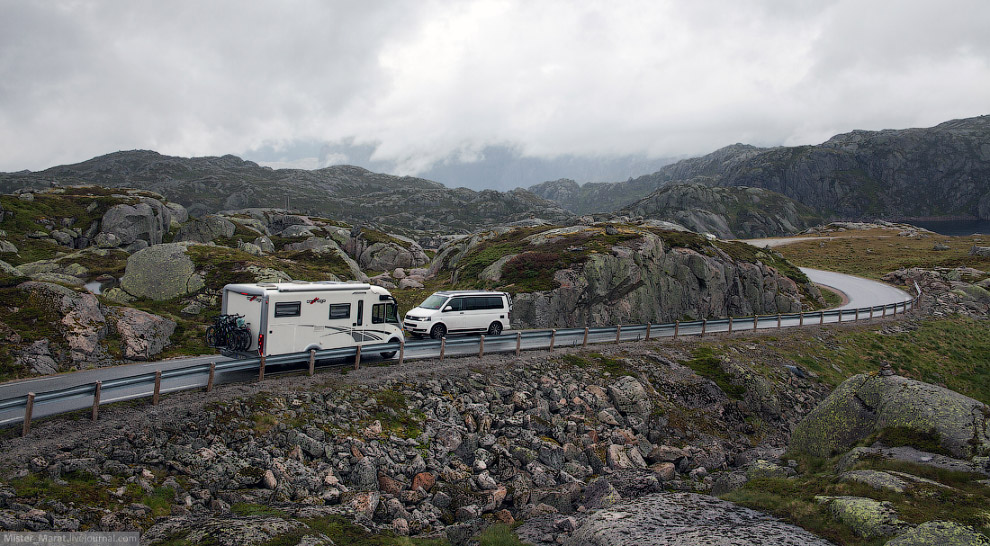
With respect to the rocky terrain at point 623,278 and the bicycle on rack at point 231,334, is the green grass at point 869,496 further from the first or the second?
the rocky terrain at point 623,278

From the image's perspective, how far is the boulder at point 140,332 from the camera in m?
24.0

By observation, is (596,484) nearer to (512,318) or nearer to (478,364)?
(478,364)

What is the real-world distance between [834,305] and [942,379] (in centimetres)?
2007

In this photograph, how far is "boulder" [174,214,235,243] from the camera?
6356cm

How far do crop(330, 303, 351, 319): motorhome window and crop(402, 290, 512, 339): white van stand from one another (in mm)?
5548

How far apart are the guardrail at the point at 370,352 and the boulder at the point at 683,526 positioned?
36.1 ft

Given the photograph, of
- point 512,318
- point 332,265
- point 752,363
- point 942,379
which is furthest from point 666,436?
point 332,265

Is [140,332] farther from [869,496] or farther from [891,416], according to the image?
[891,416]

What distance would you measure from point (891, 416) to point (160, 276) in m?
44.2

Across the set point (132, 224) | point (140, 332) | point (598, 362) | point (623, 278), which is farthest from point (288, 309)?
point (132, 224)

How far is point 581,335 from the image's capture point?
2688cm

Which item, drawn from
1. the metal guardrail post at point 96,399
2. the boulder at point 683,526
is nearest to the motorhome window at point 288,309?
the metal guardrail post at point 96,399

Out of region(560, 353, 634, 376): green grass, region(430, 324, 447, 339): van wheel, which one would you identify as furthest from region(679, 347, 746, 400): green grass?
region(430, 324, 447, 339): van wheel

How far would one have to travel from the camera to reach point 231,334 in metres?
18.8
